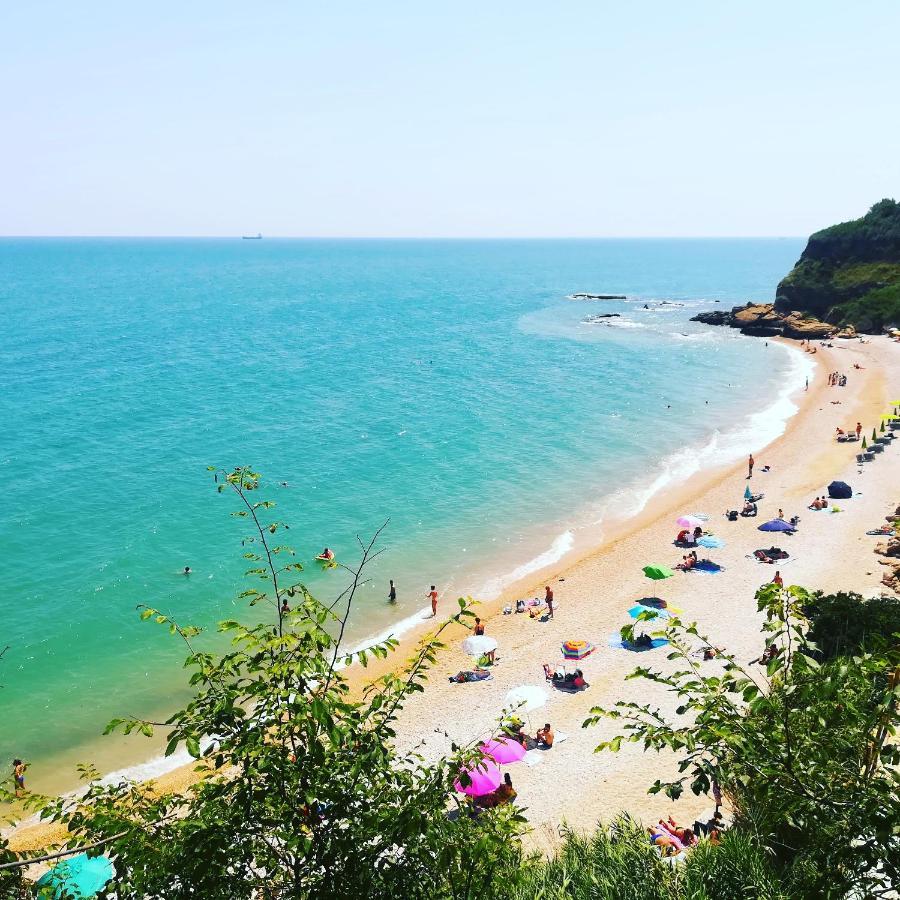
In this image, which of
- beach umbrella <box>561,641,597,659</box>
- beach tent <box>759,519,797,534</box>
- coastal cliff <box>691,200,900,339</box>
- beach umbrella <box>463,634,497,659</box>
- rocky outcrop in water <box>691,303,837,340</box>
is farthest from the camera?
rocky outcrop in water <box>691,303,837,340</box>

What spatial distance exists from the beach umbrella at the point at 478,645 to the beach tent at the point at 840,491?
2304 cm

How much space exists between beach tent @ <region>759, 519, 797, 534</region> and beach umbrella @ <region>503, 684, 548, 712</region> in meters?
18.2

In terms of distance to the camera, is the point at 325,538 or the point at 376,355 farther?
the point at 376,355

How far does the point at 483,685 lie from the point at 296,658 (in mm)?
Result: 19710

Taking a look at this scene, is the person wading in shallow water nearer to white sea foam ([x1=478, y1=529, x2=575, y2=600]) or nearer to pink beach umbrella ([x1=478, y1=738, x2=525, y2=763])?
white sea foam ([x1=478, y1=529, x2=575, y2=600])

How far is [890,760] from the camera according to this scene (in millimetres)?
6176

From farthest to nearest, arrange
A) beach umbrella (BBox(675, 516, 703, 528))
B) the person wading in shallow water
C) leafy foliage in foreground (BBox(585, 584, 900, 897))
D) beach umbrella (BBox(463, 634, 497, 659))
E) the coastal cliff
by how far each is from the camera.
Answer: the coastal cliff
beach umbrella (BBox(675, 516, 703, 528))
the person wading in shallow water
beach umbrella (BBox(463, 634, 497, 659))
leafy foliage in foreground (BBox(585, 584, 900, 897))

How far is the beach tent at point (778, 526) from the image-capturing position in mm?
35125

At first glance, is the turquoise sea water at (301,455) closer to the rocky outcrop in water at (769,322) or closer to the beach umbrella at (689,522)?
the beach umbrella at (689,522)

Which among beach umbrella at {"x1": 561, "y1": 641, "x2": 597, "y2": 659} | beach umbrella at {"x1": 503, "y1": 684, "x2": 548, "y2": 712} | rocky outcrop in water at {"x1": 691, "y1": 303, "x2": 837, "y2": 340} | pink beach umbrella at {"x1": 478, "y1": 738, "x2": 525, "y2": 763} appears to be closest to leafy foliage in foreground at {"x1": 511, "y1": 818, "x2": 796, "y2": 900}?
pink beach umbrella at {"x1": 478, "y1": 738, "x2": 525, "y2": 763}

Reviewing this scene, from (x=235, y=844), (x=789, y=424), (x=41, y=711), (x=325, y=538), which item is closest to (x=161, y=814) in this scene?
(x=235, y=844)

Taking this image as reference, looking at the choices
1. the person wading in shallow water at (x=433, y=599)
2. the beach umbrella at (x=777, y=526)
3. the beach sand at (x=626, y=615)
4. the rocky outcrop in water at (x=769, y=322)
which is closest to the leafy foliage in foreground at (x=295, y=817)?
the beach sand at (x=626, y=615)

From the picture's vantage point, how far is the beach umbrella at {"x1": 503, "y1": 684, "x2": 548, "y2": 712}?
22141 millimetres

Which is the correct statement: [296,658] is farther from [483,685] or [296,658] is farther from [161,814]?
[483,685]
